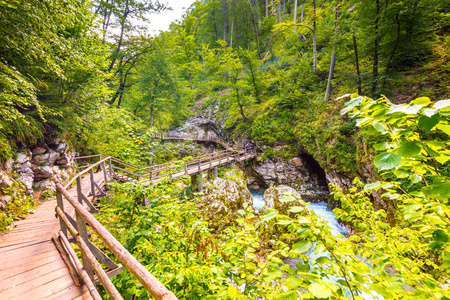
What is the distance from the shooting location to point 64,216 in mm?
2797

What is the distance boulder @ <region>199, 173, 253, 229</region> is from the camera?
7.26 m

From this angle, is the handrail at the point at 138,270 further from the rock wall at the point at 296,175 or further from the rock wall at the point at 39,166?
the rock wall at the point at 296,175

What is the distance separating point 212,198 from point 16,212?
6.05 m

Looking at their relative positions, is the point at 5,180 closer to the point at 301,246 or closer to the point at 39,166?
the point at 39,166

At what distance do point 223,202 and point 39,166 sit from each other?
732 cm

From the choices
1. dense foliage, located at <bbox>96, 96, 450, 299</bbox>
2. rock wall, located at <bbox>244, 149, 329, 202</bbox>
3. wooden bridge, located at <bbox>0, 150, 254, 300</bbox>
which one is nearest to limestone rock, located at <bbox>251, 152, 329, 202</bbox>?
rock wall, located at <bbox>244, 149, 329, 202</bbox>

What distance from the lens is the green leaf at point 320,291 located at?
685 mm

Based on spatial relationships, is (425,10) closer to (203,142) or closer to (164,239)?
(164,239)

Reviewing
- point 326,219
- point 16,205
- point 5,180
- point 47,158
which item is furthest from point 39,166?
point 326,219

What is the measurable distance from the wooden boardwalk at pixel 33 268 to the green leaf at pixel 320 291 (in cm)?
248

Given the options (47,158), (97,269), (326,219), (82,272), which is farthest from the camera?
(326,219)

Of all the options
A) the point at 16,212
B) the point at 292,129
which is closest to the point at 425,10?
the point at 292,129

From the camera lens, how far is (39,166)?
6.07m

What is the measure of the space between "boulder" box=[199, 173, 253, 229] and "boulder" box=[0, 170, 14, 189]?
5.98m
